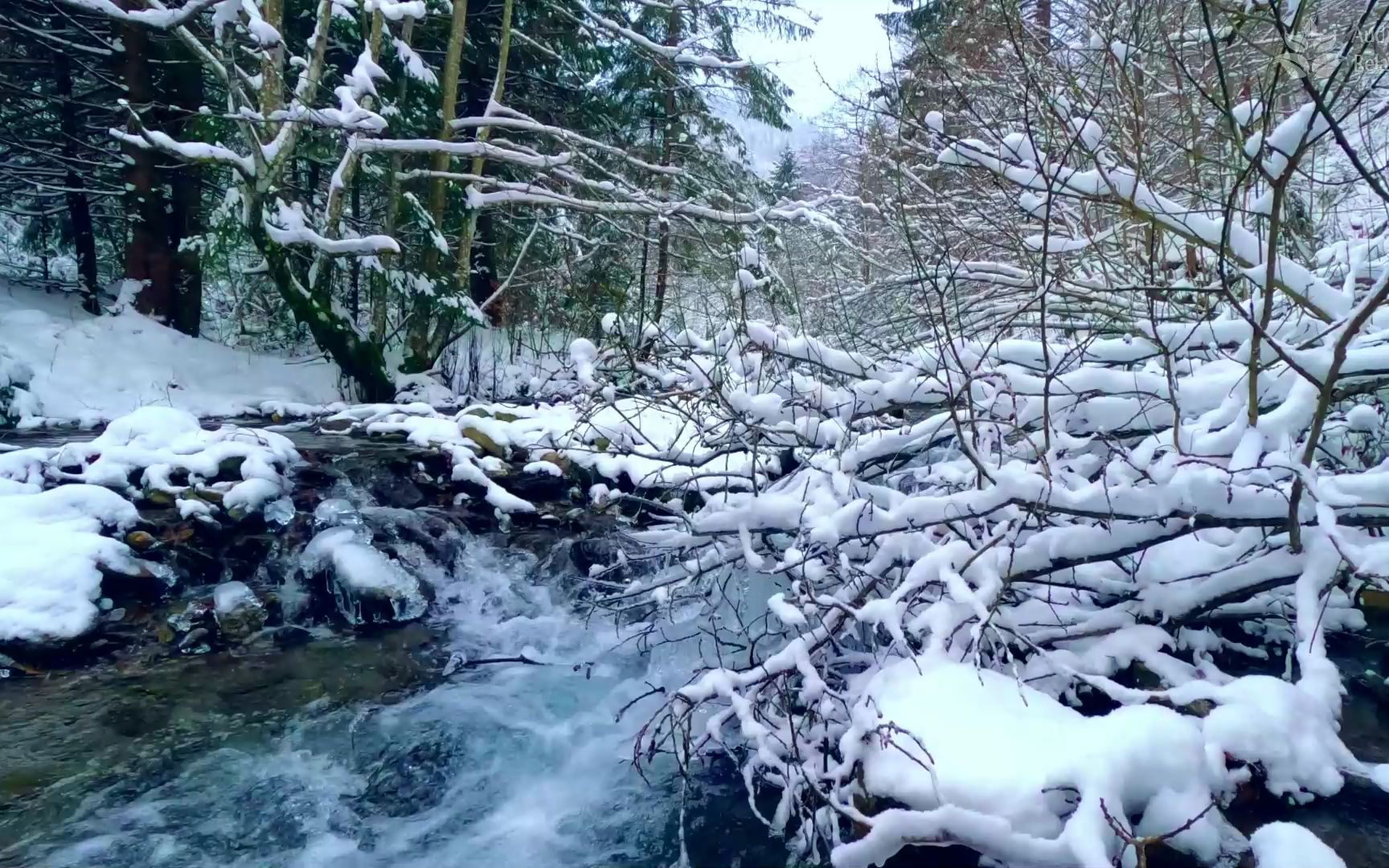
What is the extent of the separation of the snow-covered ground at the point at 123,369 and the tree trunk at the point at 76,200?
12.1 inches

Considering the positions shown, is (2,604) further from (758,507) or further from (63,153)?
(63,153)

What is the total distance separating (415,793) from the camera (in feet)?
12.9

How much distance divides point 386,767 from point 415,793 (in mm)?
236

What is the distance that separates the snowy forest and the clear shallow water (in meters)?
0.02

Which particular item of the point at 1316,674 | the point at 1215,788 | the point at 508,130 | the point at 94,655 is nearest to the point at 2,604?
the point at 94,655

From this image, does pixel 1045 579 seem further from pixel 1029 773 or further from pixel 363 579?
pixel 363 579

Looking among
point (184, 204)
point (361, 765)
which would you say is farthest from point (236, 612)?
point (184, 204)

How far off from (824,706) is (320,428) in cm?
689

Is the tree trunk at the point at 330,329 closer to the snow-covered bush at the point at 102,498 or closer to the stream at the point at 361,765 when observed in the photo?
the snow-covered bush at the point at 102,498

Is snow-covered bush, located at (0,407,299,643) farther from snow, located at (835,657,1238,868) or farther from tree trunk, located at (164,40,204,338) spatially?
tree trunk, located at (164,40,204,338)

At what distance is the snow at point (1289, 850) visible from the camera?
7.89 ft

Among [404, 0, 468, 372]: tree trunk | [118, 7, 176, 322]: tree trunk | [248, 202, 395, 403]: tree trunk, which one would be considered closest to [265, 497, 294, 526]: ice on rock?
[248, 202, 395, 403]: tree trunk

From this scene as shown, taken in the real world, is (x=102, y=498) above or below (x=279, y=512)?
above

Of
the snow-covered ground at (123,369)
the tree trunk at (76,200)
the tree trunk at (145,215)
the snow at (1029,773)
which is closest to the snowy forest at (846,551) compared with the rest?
the snow at (1029,773)
